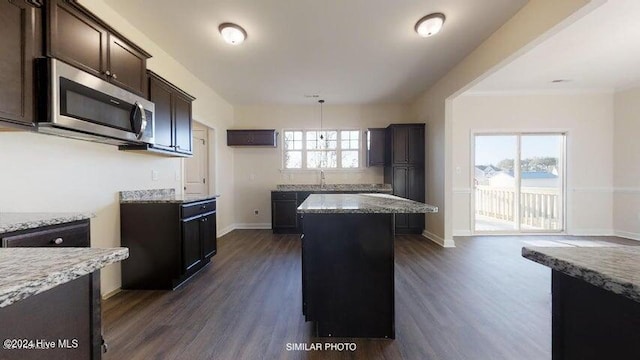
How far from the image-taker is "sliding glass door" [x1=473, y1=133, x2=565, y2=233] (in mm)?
5152

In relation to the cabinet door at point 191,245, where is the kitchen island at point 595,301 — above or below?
above

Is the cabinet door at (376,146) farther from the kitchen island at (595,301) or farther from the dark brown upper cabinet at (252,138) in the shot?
the kitchen island at (595,301)

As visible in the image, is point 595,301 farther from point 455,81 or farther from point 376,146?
point 376,146

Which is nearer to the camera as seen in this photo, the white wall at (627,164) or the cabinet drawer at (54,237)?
the cabinet drawer at (54,237)

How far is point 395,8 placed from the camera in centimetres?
255

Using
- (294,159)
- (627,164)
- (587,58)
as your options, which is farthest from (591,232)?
(294,159)

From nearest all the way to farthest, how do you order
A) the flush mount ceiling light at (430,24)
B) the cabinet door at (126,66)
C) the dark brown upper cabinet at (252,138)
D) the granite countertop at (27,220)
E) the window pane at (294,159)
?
the granite countertop at (27,220) → the cabinet door at (126,66) → the flush mount ceiling light at (430,24) → the dark brown upper cabinet at (252,138) → the window pane at (294,159)

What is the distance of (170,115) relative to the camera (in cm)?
297

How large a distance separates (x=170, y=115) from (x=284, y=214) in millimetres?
2903

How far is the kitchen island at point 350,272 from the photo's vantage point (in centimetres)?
189

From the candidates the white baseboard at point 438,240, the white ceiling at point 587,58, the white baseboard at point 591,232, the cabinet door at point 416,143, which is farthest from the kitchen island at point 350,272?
the white baseboard at point 591,232

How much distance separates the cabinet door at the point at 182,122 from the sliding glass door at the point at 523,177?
191 inches

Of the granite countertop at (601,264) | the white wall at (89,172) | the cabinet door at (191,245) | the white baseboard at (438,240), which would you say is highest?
the white wall at (89,172)

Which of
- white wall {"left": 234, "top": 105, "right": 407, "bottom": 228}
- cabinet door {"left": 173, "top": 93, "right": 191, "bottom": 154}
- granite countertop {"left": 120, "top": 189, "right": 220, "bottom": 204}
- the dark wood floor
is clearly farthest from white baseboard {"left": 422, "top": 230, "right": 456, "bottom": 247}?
cabinet door {"left": 173, "top": 93, "right": 191, "bottom": 154}
